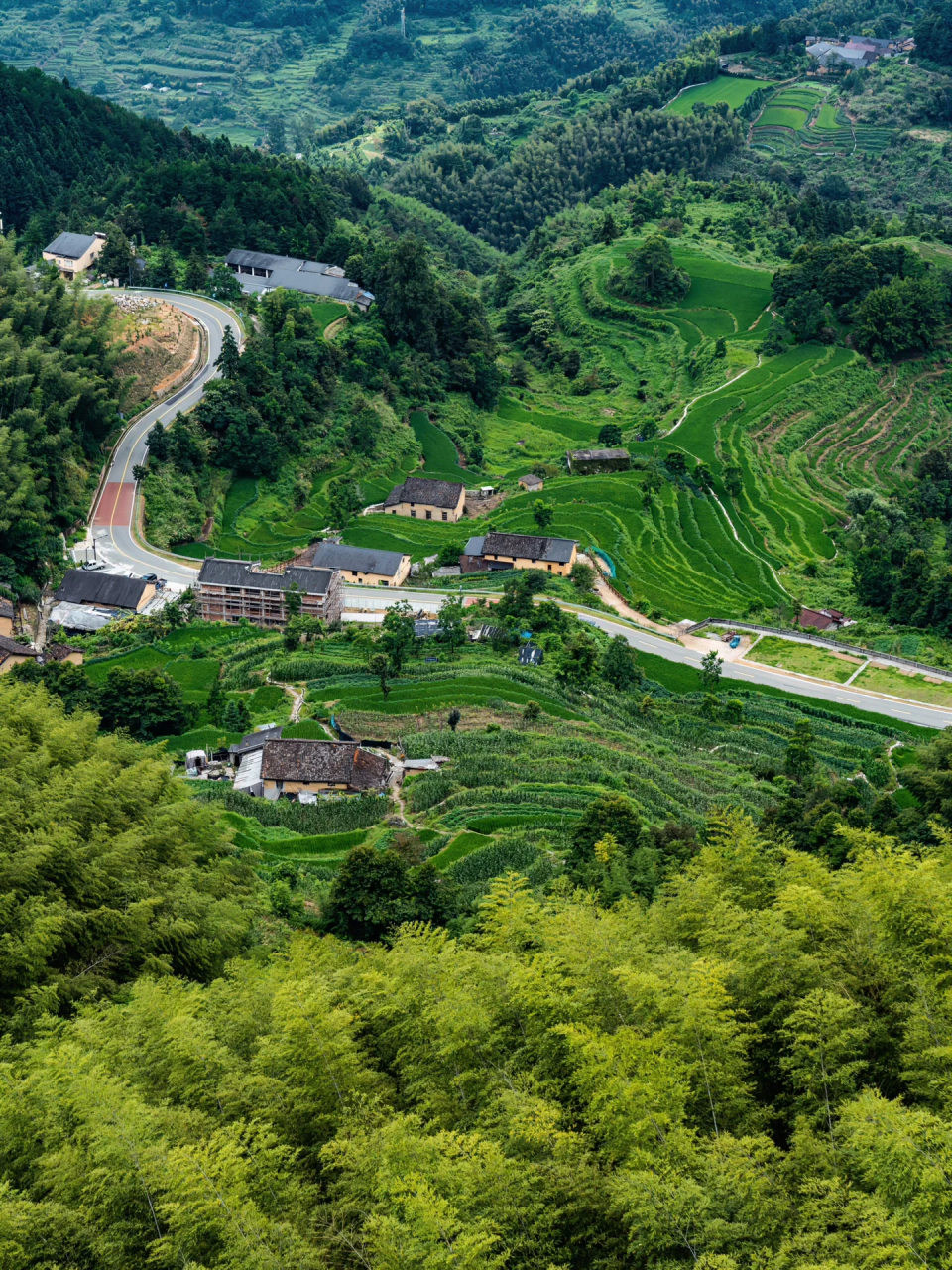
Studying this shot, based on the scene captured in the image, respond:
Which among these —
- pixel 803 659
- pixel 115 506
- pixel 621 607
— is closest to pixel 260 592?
pixel 115 506

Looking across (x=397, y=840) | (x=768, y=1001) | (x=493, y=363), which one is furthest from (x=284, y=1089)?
(x=493, y=363)

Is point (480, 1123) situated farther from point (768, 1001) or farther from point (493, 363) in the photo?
point (493, 363)

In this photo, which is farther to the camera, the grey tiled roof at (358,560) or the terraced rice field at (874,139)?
the terraced rice field at (874,139)

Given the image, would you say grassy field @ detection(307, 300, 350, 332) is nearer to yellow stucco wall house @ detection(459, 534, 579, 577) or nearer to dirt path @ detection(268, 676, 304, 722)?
yellow stucco wall house @ detection(459, 534, 579, 577)

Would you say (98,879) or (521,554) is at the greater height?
(98,879)

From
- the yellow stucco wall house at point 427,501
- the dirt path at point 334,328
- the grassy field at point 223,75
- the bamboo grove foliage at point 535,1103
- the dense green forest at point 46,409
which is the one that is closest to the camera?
the bamboo grove foliage at point 535,1103

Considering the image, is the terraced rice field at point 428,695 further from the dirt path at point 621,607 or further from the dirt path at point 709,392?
the dirt path at point 709,392

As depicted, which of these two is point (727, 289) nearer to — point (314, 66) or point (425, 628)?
point (425, 628)

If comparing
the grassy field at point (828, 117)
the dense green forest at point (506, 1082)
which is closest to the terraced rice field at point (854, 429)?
the dense green forest at point (506, 1082)
